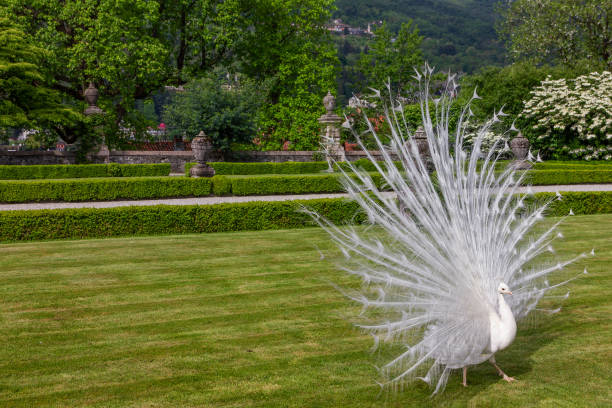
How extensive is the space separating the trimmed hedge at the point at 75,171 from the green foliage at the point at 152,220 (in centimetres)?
1314

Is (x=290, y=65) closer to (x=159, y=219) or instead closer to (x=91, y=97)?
(x=91, y=97)

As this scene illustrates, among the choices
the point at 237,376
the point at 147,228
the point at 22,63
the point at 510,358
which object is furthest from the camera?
the point at 22,63

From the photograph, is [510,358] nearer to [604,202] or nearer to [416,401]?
[416,401]

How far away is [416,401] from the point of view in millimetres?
5672

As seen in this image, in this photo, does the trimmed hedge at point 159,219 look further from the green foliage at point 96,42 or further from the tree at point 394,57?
the tree at point 394,57

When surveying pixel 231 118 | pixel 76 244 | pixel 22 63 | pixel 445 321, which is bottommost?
pixel 76 244

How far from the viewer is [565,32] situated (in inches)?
1713

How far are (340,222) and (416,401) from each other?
36.9 ft

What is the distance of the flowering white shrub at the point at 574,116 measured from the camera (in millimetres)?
34528

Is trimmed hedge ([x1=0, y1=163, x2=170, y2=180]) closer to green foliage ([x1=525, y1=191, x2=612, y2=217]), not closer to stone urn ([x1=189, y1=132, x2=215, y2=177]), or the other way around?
stone urn ([x1=189, y1=132, x2=215, y2=177])

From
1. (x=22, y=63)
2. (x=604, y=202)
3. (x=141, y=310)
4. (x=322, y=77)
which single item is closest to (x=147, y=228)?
(x=141, y=310)

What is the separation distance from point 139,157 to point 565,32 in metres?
32.2

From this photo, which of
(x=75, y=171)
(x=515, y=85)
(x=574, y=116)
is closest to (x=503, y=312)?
(x=75, y=171)

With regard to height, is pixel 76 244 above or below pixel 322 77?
below
